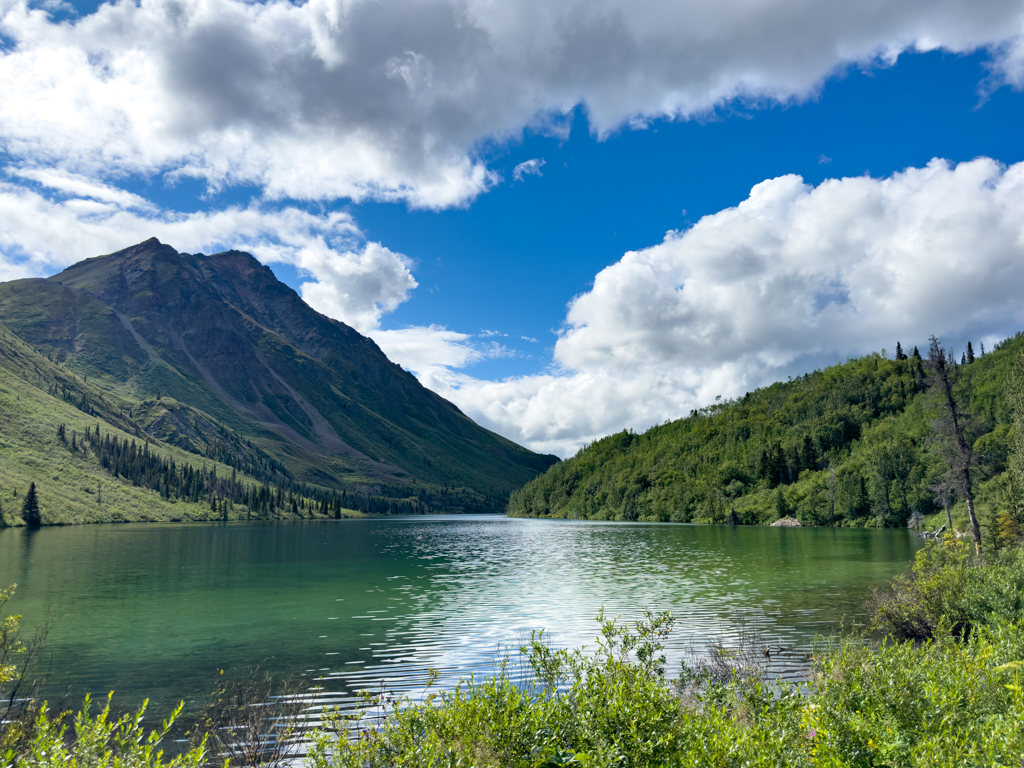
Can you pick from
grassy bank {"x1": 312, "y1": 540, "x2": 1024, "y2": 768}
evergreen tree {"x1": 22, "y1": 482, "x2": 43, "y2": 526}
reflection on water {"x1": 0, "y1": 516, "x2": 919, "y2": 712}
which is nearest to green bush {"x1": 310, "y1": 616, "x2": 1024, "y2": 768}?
grassy bank {"x1": 312, "y1": 540, "x2": 1024, "y2": 768}

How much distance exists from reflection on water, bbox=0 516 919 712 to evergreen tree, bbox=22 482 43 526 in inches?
4078

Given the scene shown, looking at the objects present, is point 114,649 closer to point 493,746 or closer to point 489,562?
point 493,746

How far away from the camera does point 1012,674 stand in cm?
1200

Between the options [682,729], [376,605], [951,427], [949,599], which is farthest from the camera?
[951,427]

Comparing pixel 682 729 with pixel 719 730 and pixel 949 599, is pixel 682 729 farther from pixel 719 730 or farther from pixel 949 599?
pixel 949 599

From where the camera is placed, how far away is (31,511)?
549 feet

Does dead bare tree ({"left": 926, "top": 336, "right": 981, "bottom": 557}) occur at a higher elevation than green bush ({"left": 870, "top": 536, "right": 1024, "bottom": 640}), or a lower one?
higher

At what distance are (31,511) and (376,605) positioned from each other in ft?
581

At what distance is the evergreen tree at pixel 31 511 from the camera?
165500 millimetres

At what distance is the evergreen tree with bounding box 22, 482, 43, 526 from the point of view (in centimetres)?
16550

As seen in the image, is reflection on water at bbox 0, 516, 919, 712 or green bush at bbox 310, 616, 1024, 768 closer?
green bush at bbox 310, 616, 1024, 768

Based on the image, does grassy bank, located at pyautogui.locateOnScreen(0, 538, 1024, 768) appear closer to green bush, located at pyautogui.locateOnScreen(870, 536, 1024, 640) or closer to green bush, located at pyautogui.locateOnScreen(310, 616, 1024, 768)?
green bush, located at pyautogui.locateOnScreen(310, 616, 1024, 768)

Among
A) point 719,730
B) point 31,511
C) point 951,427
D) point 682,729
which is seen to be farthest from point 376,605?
point 31,511

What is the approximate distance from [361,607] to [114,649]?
1658 centimetres
